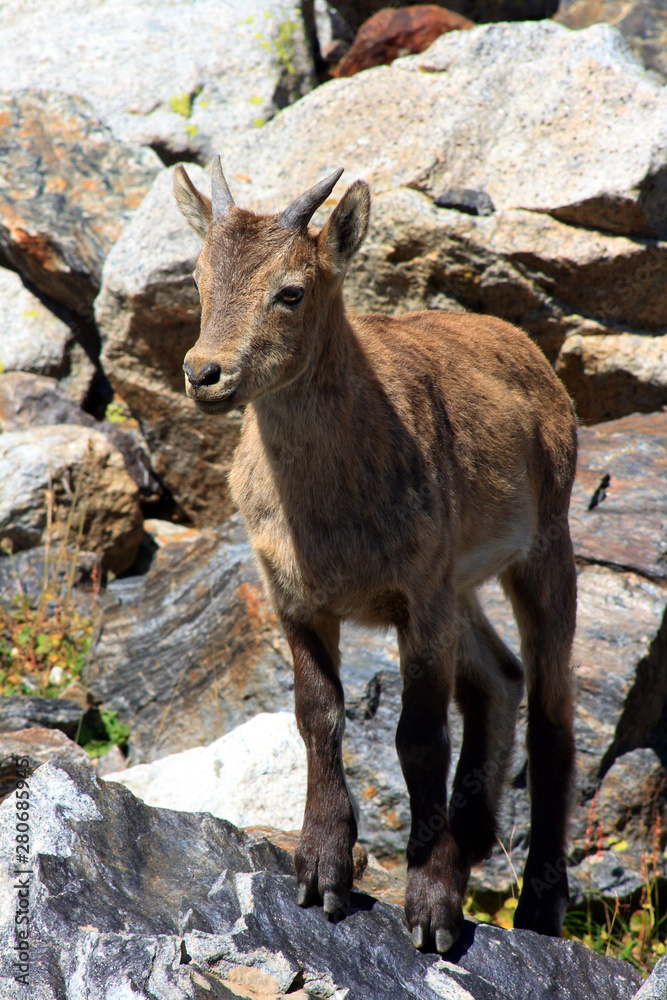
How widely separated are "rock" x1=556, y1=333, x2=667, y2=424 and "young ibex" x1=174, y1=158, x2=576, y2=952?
3.12 meters

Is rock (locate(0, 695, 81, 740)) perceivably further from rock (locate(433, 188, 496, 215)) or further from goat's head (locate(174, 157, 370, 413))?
rock (locate(433, 188, 496, 215))

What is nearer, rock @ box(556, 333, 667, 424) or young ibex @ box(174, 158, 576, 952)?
young ibex @ box(174, 158, 576, 952)

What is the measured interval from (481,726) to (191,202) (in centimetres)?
314

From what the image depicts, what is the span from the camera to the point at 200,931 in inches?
135

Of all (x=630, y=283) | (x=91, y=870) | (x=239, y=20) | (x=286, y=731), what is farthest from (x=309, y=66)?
(x=91, y=870)

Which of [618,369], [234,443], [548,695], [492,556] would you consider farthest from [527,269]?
[548,695]

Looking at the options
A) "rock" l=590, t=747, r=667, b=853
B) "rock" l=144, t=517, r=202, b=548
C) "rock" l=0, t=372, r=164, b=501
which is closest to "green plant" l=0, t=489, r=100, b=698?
"rock" l=144, t=517, r=202, b=548

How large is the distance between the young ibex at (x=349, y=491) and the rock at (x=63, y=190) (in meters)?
5.52

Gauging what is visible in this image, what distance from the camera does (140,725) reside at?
21.7ft

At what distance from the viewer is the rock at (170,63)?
10.8m

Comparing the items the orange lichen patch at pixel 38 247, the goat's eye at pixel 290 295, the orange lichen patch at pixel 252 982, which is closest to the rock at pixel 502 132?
the orange lichen patch at pixel 38 247

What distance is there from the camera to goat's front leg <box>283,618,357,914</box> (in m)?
3.81

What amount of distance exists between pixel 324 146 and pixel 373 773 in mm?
5738

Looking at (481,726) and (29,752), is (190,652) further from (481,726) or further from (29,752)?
(481,726)
